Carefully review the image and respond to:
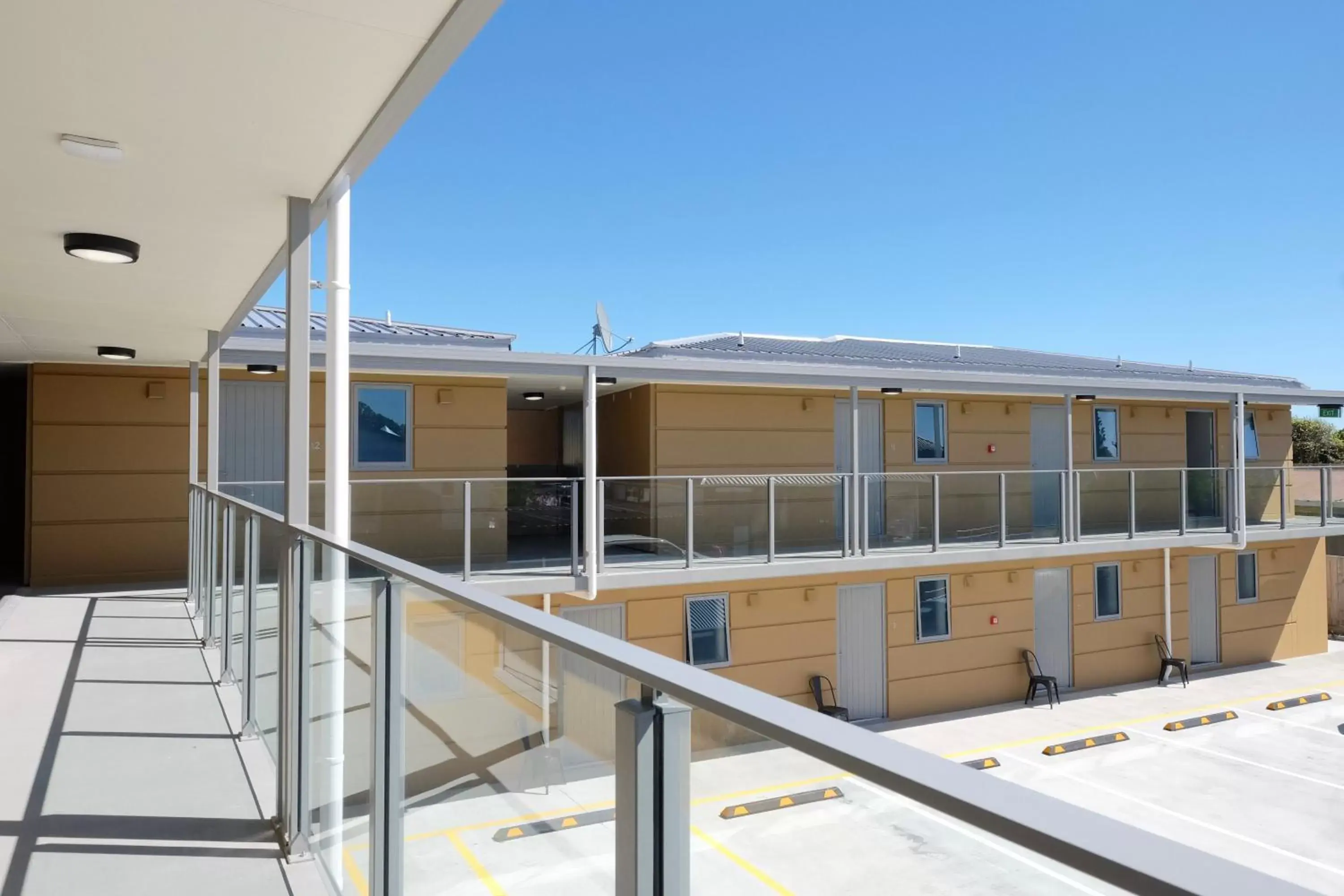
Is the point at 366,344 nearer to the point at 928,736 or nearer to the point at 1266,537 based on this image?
the point at 928,736

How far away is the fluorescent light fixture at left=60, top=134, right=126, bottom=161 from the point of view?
3047 mm

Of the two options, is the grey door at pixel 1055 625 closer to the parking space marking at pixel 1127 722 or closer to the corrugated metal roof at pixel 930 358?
the parking space marking at pixel 1127 722

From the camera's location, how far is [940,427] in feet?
50.1

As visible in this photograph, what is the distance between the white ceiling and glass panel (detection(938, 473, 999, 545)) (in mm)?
9497

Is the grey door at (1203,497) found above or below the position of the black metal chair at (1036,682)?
above

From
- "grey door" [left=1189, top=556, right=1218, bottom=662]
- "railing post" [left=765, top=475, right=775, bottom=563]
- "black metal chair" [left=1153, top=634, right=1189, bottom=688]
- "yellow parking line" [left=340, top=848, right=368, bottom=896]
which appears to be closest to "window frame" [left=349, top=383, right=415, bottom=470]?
"railing post" [left=765, top=475, right=775, bottom=563]

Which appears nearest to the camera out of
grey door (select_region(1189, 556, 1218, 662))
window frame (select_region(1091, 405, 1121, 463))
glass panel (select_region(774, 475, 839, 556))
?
glass panel (select_region(774, 475, 839, 556))

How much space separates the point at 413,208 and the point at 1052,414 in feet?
155

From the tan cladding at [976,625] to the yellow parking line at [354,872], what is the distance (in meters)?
7.79

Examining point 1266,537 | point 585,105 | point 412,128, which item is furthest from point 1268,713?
point 412,128

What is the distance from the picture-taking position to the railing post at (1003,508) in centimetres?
1223

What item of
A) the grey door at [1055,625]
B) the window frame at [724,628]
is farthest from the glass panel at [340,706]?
the grey door at [1055,625]

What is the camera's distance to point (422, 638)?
2.16 meters

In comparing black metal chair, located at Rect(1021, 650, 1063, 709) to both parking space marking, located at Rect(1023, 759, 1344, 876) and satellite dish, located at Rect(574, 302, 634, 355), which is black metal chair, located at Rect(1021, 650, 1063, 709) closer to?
parking space marking, located at Rect(1023, 759, 1344, 876)
